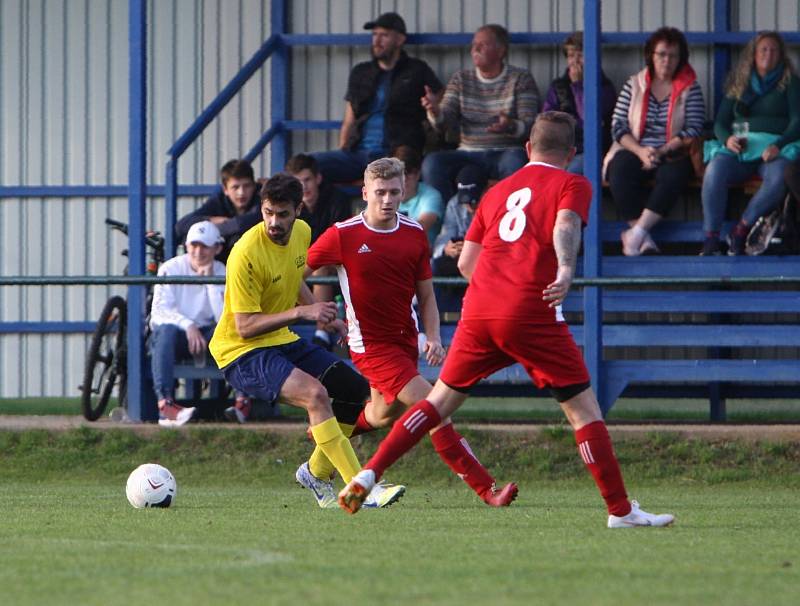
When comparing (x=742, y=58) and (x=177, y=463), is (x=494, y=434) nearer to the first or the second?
(x=177, y=463)

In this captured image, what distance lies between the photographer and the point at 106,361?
12.4m

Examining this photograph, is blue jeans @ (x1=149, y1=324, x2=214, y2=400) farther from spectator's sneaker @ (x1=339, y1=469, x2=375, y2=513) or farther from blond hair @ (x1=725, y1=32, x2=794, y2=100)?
spectator's sneaker @ (x1=339, y1=469, x2=375, y2=513)

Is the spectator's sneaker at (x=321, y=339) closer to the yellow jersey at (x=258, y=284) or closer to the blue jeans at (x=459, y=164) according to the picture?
the blue jeans at (x=459, y=164)

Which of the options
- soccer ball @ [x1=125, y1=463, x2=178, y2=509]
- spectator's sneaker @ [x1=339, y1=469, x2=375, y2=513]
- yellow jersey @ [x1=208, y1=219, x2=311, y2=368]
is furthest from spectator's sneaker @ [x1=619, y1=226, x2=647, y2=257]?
spectator's sneaker @ [x1=339, y1=469, x2=375, y2=513]

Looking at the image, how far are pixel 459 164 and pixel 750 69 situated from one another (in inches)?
93.0

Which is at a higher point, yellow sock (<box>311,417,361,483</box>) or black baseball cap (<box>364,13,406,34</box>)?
black baseball cap (<box>364,13,406,34</box>)

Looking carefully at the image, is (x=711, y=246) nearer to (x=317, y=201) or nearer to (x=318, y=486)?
(x=317, y=201)

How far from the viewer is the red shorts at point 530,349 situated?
23.4 feet

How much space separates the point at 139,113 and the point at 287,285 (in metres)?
3.82

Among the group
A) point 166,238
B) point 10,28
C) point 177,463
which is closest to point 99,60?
point 10,28

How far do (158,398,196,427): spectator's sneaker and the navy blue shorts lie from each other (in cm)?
296

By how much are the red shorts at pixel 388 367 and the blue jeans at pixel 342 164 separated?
5.06m

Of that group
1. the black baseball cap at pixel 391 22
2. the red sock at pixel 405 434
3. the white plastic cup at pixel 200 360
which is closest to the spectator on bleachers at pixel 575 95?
the black baseball cap at pixel 391 22

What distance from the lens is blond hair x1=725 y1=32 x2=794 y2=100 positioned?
1248cm
